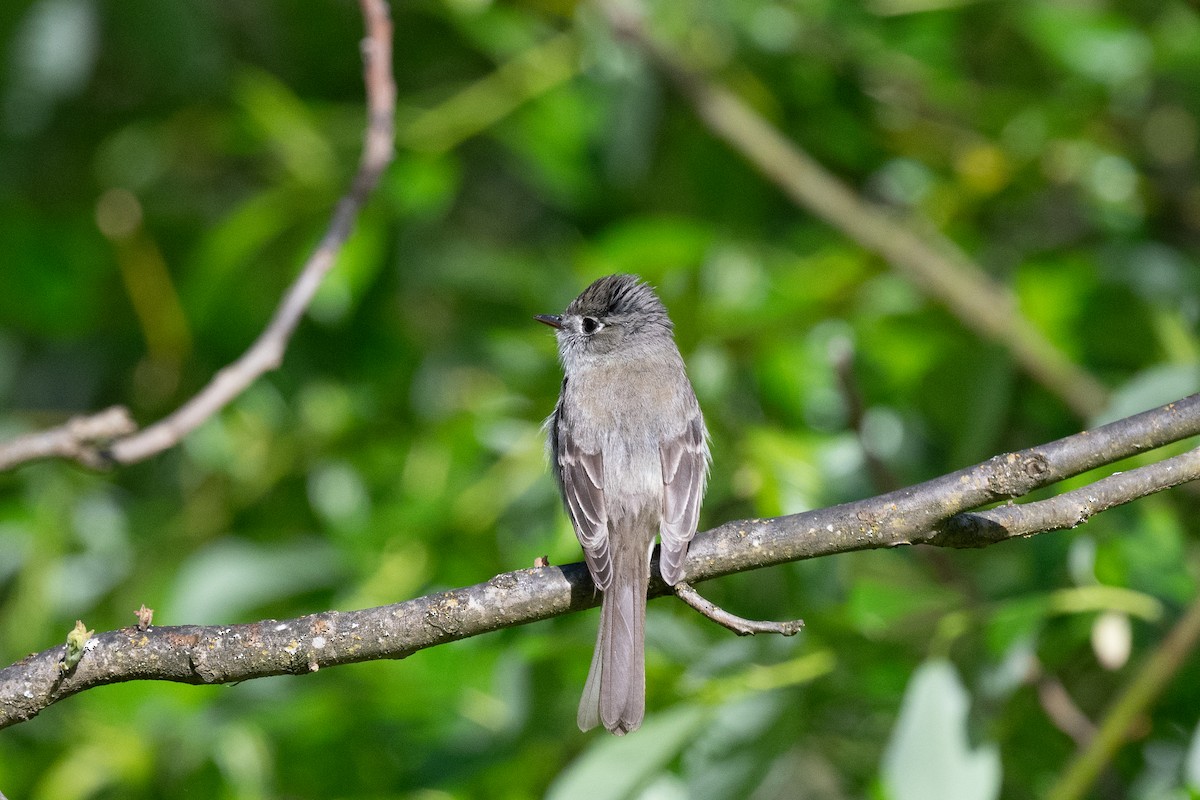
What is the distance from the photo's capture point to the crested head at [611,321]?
4312 mm

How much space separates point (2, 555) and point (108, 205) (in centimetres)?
131

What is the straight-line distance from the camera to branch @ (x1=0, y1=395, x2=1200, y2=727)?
88.0 inches

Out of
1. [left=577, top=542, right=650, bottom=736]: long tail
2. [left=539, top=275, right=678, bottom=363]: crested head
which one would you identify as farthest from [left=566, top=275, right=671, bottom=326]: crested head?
[left=577, top=542, right=650, bottom=736]: long tail

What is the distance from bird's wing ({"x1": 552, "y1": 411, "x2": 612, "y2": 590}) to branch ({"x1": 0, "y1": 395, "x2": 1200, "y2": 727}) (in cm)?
48

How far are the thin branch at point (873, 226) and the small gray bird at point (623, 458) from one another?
78cm

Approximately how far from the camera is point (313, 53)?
17.5 feet

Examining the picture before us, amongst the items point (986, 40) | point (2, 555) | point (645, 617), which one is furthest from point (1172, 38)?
point (2, 555)

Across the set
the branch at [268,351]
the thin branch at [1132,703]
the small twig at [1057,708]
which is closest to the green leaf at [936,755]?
the thin branch at [1132,703]

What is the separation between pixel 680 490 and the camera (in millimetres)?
3387

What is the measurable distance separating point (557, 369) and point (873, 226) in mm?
1296

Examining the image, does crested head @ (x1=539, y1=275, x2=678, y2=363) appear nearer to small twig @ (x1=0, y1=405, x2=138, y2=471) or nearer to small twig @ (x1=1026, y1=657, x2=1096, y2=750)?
small twig @ (x1=1026, y1=657, x2=1096, y2=750)

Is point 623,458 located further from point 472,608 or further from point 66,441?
point 66,441

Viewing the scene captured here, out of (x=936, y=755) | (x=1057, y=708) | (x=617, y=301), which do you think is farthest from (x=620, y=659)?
(x=617, y=301)

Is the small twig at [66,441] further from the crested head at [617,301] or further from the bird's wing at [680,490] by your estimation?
the crested head at [617,301]
